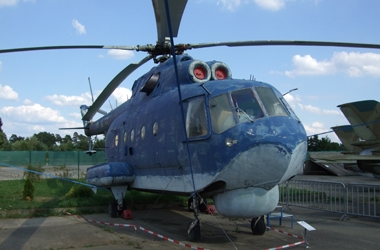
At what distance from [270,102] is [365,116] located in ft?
35.6

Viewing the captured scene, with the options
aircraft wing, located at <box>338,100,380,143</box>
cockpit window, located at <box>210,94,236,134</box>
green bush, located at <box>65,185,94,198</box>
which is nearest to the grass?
green bush, located at <box>65,185,94,198</box>

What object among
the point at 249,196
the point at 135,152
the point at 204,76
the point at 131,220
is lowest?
the point at 131,220

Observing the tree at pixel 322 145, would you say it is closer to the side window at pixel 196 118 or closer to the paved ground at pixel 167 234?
the paved ground at pixel 167 234

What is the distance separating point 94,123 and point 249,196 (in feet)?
31.7

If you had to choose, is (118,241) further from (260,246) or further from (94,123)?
(94,123)

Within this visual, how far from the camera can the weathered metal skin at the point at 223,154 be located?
20.7 ft

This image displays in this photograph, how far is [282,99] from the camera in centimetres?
733

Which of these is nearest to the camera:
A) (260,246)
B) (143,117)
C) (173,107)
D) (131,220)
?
(260,246)

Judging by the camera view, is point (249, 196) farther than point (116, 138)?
No

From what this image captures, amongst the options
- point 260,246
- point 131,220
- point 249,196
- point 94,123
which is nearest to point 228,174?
point 249,196

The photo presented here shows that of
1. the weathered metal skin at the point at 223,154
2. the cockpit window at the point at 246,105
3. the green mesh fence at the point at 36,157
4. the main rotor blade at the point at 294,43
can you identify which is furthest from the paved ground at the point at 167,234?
the green mesh fence at the point at 36,157

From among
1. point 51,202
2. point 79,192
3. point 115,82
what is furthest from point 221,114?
point 79,192

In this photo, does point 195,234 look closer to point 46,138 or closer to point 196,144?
point 196,144

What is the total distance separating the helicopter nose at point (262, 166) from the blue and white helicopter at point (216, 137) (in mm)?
17
